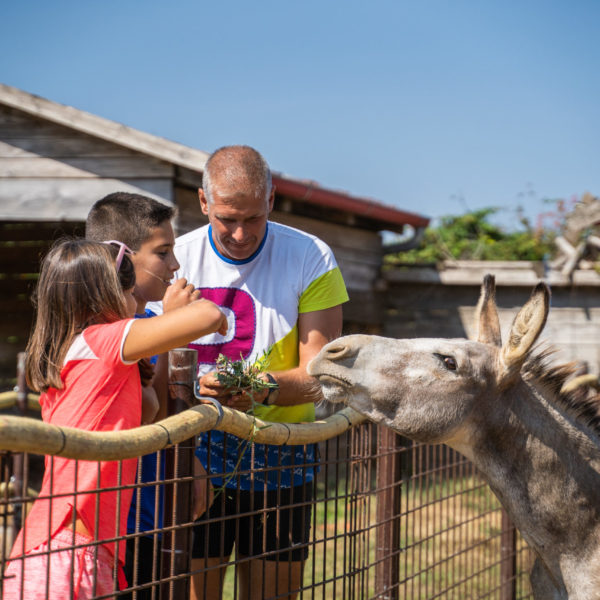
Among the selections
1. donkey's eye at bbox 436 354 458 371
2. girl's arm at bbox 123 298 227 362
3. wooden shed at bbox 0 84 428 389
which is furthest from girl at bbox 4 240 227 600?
Answer: wooden shed at bbox 0 84 428 389

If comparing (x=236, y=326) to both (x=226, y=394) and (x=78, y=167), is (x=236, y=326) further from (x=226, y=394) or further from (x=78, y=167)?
(x=78, y=167)

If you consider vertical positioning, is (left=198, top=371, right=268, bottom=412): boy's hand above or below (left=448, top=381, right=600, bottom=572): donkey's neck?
above

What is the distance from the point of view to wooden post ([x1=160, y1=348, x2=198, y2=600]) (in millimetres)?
2084

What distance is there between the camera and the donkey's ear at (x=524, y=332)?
2764mm

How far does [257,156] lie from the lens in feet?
10.0

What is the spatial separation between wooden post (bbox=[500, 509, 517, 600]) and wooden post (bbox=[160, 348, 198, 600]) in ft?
9.23

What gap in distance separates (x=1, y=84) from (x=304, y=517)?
487 centimetres

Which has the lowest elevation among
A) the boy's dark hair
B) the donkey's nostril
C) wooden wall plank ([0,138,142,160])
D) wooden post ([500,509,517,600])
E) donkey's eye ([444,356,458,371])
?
wooden post ([500,509,517,600])

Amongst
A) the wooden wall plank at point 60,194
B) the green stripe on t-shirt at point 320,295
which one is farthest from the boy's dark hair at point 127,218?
the wooden wall plank at point 60,194

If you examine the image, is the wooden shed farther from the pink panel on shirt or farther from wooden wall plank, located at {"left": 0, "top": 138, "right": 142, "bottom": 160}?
the pink panel on shirt

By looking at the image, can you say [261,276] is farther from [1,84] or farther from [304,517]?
[1,84]

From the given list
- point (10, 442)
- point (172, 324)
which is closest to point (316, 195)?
point (172, 324)

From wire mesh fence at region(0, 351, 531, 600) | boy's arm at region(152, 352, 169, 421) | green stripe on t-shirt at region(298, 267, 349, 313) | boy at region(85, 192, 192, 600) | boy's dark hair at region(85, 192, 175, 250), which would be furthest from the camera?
green stripe on t-shirt at region(298, 267, 349, 313)

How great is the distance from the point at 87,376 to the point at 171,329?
1.07 ft
